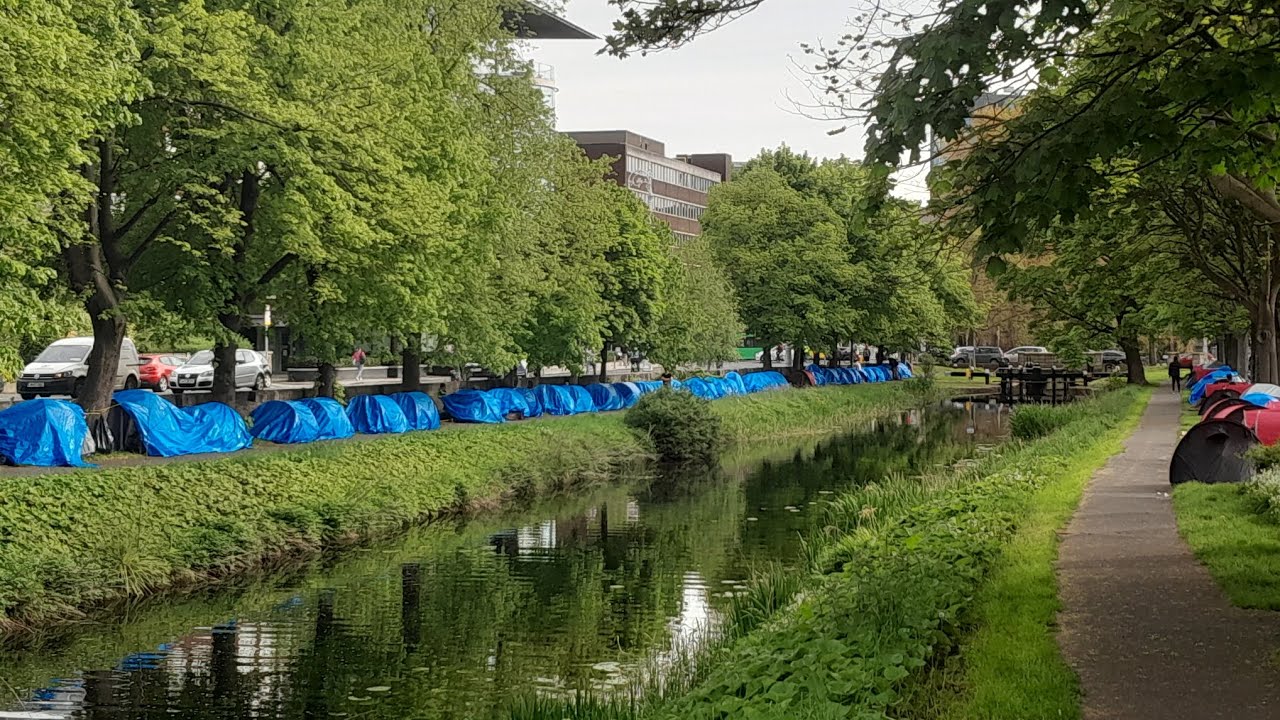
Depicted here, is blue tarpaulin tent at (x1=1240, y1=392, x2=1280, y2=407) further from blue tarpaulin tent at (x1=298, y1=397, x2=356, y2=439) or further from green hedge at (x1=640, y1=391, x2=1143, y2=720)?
blue tarpaulin tent at (x1=298, y1=397, x2=356, y2=439)

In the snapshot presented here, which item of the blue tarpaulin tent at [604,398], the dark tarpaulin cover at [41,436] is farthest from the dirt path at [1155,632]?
the blue tarpaulin tent at [604,398]

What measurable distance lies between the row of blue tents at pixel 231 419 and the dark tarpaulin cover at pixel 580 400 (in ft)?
0.11

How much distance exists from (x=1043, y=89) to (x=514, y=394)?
A: 2878 centimetres

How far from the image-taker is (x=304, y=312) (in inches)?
1156

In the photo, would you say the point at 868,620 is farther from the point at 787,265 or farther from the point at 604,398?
the point at 787,265

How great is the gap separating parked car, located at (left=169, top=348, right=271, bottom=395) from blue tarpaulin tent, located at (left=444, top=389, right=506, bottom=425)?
1203 centimetres

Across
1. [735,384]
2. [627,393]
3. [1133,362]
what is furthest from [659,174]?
[627,393]

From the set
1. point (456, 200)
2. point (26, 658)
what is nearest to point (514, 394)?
point (456, 200)

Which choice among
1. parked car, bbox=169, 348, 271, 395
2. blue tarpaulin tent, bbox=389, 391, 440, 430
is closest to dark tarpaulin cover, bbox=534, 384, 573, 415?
blue tarpaulin tent, bbox=389, 391, 440, 430

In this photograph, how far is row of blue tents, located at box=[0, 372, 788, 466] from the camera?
2269 cm

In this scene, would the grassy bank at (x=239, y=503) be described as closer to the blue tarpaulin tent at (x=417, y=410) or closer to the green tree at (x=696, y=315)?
the blue tarpaulin tent at (x=417, y=410)

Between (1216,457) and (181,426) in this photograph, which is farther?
(181,426)

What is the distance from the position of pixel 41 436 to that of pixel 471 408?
52.7 ft

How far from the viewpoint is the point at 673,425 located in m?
40.4
